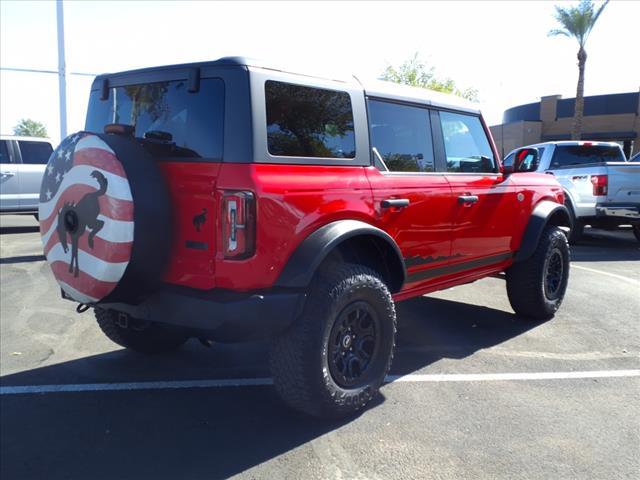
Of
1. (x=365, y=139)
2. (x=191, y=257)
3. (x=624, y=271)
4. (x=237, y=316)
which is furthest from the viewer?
(x=624, y=271)

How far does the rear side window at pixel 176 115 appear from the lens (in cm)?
298

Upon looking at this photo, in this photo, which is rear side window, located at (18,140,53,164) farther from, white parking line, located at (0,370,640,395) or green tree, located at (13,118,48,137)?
green tree, located at (13,118,48,137)

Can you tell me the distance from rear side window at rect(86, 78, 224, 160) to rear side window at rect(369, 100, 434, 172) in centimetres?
116

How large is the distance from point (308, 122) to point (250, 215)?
2.62 ft

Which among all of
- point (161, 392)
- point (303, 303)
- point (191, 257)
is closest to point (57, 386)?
point (161, 392)

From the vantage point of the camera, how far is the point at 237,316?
2.80 metres

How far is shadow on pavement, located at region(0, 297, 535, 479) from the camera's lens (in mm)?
2850

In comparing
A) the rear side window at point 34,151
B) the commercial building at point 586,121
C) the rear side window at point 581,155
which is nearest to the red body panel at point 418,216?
the rear side window at point 581,155

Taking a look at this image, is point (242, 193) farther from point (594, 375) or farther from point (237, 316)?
point (594, 375)

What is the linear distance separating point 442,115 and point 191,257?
254 centimetres

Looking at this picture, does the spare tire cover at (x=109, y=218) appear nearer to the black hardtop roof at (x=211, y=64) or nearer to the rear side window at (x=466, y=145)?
the black hardtop roof at (x=211, y=64)

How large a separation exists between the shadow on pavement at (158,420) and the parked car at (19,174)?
8.52 metres

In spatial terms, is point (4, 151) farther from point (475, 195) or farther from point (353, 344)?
point (353, 344)

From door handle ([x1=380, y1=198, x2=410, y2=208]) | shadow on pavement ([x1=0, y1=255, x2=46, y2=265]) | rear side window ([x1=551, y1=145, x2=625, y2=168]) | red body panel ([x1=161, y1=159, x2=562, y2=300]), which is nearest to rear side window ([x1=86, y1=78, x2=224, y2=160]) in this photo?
red body panel ([x1=161, y1=159, x2=562, y2=300])
